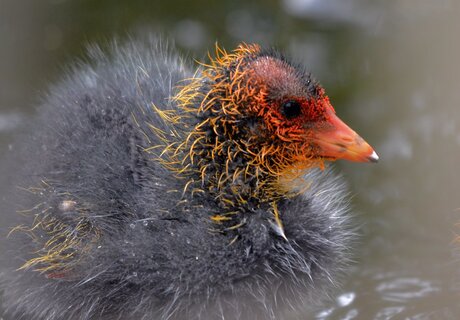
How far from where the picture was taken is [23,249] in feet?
6.40

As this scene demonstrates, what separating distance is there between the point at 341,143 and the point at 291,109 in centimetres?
15

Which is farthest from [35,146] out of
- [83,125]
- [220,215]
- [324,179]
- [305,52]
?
[305,52]

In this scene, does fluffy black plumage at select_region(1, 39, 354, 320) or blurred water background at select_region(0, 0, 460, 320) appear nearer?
fluffy black plumage at select_region(1, 39, 354, 320)

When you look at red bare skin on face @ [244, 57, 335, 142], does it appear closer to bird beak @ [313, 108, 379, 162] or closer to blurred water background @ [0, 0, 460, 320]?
bird beak @ [313, 108, 379, 162]

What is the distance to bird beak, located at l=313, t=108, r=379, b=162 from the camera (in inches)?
72.2

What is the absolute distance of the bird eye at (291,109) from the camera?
5.94 ft

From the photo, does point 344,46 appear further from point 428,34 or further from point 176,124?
point 176,124

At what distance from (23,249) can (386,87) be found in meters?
1.55

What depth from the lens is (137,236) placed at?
1793mm

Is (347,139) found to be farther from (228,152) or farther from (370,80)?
(370,80)

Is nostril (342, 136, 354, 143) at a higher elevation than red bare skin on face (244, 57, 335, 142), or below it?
below

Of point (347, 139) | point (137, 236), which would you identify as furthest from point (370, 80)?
point (137, 236)

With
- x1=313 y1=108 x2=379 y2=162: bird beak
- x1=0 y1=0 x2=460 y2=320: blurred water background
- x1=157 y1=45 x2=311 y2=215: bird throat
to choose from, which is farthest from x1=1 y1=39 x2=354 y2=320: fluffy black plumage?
x1=0 y1=0 x2=460 y2=320: blurred water background

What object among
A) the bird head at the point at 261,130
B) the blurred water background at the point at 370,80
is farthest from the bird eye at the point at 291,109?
the blurred water background at the point at 370,80
